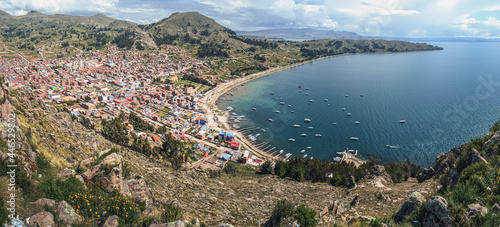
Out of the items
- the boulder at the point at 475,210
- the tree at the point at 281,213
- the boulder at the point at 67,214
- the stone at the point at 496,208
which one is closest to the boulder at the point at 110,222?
the boulder at the point at 67,214

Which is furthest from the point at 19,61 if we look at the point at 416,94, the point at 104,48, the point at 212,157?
the point at 416,94

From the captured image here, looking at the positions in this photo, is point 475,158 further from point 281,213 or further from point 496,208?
point 281,213

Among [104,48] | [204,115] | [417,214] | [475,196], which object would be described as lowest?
[204,115]

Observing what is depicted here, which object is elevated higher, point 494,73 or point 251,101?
point 494,73

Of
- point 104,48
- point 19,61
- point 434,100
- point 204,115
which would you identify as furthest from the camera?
point 104,48

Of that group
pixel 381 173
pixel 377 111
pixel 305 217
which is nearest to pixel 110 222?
pixel 305 217

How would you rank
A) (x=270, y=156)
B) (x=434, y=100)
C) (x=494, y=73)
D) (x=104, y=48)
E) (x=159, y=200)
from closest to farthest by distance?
(x=159, y=200), (x=270, y=156), (x=434, y=100), (x=494, y=73), (x=104, y=48)

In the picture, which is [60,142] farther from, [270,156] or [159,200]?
[270,156]
